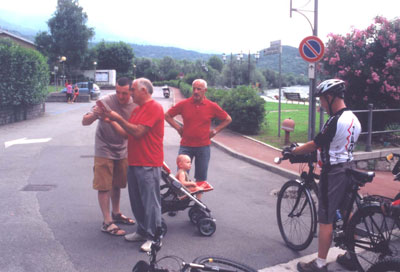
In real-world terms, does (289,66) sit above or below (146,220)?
above

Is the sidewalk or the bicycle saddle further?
the sidewalk

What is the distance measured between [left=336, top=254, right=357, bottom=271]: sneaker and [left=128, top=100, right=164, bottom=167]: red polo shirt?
2.20 meters

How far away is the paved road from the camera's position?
4504 millimetres

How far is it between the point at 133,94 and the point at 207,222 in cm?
189

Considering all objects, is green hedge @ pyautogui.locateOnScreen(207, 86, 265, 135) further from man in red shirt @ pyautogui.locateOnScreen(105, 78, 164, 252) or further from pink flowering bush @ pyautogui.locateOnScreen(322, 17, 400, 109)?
man in red shirt @ pyautogui.locateOnScreen(105, 78, 164, 252)

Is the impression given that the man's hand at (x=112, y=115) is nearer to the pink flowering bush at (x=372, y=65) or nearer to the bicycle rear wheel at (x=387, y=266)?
the bicycle rear wheel at (x=387, y=266)

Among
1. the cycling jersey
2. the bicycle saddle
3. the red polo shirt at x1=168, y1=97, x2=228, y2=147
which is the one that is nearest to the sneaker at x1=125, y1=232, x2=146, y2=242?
the red polo shirt at x1=168, y1=97, x2=228, y2=147

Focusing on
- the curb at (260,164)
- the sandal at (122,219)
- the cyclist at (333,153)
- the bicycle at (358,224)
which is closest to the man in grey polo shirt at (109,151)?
the sandal at (122,219)

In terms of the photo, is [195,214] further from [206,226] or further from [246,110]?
[246,110]

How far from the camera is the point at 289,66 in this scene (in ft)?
381

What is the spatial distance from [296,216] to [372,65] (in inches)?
342

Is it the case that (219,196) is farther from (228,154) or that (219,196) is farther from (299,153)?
(228,154)

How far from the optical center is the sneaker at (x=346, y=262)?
14.0ft

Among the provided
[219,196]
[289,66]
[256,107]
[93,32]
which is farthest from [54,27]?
[219,196]
